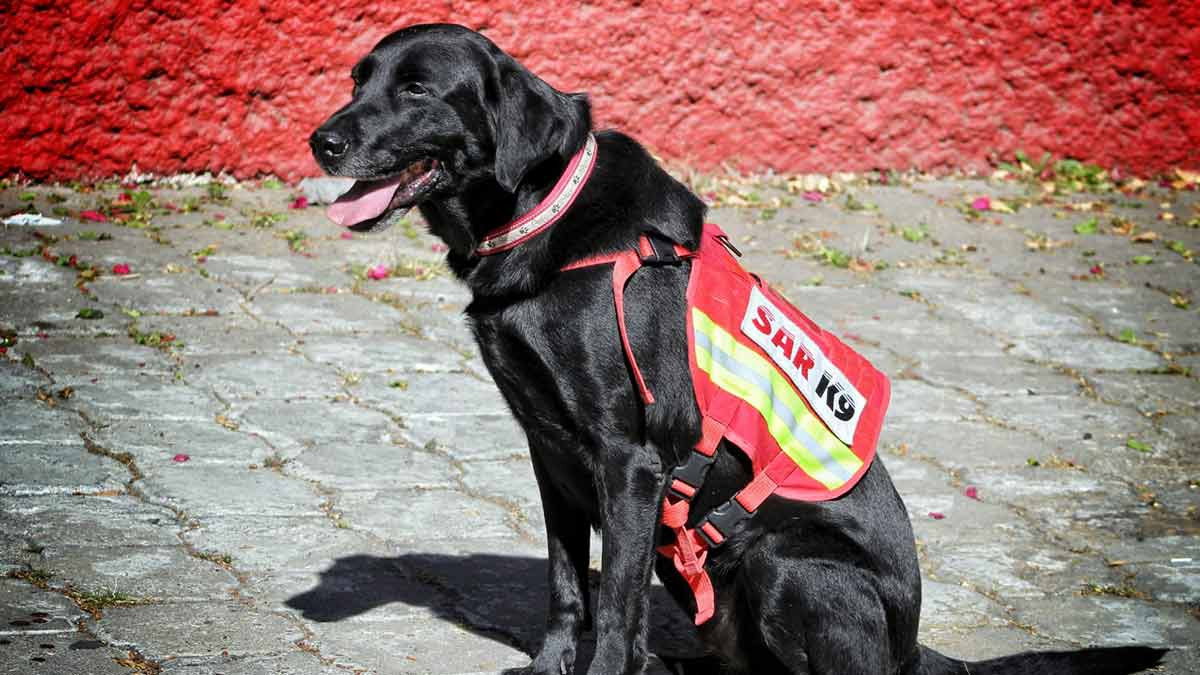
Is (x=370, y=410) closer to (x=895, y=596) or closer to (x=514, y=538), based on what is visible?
(x=514, y=538)

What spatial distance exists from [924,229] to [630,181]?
5.17 metres

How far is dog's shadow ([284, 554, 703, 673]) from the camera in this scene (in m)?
3.67

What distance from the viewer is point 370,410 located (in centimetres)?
521

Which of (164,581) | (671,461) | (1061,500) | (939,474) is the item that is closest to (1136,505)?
(1061,500)

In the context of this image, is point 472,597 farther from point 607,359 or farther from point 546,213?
point 546,213

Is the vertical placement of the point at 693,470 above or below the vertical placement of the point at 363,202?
below

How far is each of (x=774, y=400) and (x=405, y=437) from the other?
2.14 m

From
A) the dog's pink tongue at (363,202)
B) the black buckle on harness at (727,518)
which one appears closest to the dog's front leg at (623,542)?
the black buckle on harness at (727,518)

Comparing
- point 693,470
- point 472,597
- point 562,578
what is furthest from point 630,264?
point 472,597

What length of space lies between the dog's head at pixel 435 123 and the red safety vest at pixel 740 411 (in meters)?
0.35

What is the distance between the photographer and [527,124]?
3.12 m

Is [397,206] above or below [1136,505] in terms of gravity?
above

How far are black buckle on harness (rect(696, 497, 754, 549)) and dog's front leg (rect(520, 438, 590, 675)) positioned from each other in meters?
0.43

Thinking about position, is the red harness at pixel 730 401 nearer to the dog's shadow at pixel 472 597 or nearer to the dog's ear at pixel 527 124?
the dog's ear at pixel 527 124
